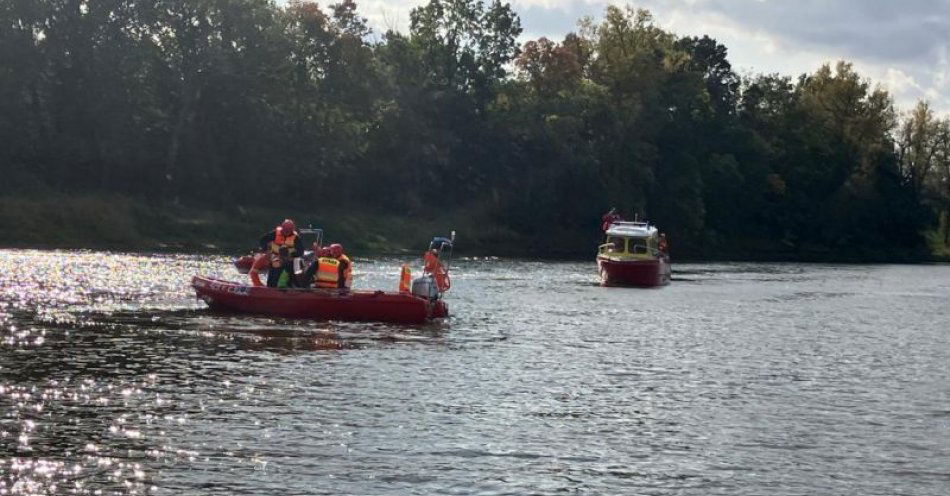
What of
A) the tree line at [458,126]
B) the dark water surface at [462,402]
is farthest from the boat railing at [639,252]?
the tree line at [458,126]

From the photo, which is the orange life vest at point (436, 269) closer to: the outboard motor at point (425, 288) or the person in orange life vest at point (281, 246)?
the outboard motor at point (425, 288)

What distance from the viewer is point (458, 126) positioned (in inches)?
4178

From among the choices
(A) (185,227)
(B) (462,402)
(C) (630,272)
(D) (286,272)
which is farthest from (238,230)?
(B) (462,402)

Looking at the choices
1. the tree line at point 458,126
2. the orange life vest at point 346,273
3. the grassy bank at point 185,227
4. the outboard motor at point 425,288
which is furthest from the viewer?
the tree line at point 458,126

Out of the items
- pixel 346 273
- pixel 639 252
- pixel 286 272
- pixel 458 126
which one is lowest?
pixel 286 272

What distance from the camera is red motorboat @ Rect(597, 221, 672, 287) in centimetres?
6050

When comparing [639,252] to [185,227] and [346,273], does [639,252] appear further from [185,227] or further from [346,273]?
[185,227]

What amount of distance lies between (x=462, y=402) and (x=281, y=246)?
15.4 meters

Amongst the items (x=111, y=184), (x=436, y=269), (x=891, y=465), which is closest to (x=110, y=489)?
(x=891, y=465)

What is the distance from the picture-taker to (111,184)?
83.2m

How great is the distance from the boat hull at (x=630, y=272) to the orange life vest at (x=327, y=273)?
25945 mm

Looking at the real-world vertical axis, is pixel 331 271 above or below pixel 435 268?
below

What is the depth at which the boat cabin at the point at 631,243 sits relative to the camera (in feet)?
206

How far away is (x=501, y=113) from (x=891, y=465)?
9143 cm
